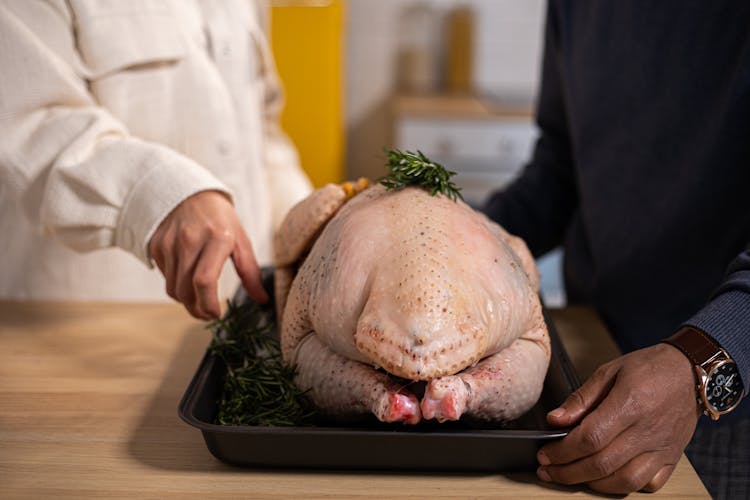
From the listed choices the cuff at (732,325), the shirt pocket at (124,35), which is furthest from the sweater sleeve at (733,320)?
the shirt pocket at (124,35)

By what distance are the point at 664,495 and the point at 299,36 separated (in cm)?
252

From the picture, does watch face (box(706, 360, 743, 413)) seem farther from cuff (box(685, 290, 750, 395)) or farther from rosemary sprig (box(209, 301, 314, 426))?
rosemary sprig (box(209, 301, 314, 426))

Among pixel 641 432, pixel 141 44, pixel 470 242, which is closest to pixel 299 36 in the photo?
pixel 141 44

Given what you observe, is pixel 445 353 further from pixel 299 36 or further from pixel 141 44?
pixel 299 36

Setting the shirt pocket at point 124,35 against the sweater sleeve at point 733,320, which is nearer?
the sweater sleeve at point 733,320

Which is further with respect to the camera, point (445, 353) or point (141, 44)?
point (141, 44)

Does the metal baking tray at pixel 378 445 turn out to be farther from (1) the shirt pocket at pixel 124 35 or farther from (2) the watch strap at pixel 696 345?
(1) the shirt pocket at pixel 124 35

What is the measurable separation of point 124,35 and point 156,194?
423 mm

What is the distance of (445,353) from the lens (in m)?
0.71

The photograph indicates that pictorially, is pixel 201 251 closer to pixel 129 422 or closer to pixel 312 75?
pixel 129 422

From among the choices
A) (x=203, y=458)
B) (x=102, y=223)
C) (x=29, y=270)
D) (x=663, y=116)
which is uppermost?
(x=663, y=116)

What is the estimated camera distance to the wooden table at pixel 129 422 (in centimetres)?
75

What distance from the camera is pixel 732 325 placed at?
0.78m

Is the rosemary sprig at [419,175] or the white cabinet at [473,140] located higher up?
the rosemary sprig at [419,175]
